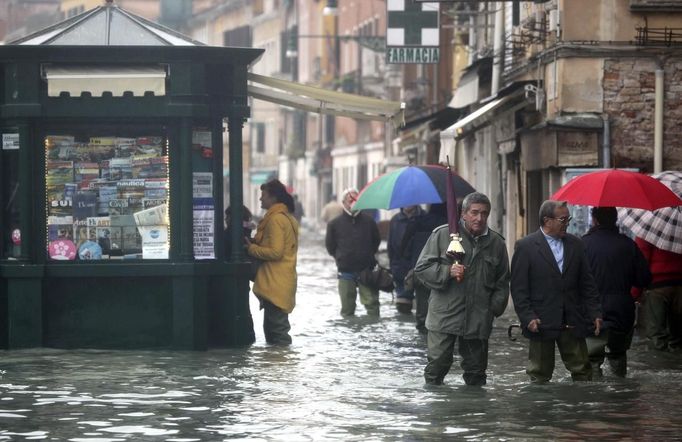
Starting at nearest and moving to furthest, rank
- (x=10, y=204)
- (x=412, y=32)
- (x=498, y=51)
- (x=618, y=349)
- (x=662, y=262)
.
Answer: (x=618, y=349) < (x=10, y=204) < (x=662, y=262) < (x=498, y=51) < (x=412, y=32)

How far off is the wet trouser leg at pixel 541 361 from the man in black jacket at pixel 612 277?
2.62 feet

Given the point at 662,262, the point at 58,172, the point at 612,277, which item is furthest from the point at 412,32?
the point at 612,277

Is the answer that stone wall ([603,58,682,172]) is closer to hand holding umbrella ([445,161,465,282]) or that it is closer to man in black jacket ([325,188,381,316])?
man in black jacket ([325,188,381,316])

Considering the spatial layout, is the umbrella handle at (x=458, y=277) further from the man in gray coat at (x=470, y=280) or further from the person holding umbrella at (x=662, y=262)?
the person holding umbrella at (x=662, y=262)

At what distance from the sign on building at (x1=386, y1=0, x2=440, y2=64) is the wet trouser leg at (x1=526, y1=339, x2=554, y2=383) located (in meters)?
15.7

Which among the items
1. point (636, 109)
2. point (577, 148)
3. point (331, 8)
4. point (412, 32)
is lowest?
point (577, 148)

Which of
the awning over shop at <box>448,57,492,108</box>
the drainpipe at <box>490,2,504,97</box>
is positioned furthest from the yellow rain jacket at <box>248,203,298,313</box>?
the awning over shop at <box>448,57,492,108</box>

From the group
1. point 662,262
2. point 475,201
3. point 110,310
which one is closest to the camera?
point 475,201

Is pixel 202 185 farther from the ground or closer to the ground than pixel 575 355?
farther from the ground

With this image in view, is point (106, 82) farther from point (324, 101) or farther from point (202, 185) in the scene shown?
point (324, 101)

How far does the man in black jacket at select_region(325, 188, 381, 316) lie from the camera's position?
23.2 m

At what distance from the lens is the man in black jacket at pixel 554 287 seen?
13.8 m

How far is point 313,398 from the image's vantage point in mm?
Answer: 13641

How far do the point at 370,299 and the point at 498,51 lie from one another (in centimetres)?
747
